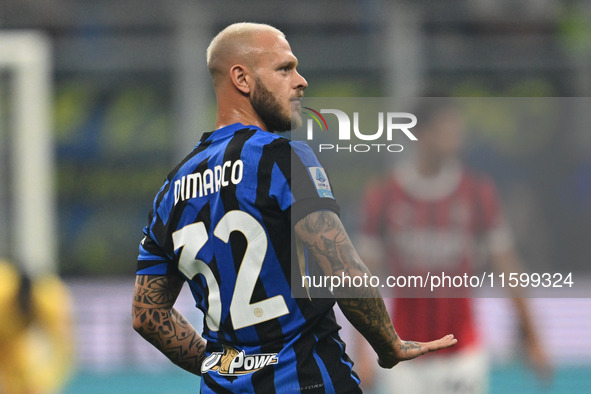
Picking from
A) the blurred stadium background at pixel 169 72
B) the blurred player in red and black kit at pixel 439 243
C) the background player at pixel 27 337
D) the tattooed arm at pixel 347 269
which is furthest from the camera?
the blurred stadium background at pixel 169 72

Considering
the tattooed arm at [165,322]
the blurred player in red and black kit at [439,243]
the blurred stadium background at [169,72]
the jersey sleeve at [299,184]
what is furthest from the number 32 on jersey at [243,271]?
the blurred stadium background at [169,72]

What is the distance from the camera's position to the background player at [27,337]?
6977 mm

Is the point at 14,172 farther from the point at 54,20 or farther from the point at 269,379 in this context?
the point at 269,379

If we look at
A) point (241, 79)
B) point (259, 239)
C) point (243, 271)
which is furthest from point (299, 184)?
point (241, 79)

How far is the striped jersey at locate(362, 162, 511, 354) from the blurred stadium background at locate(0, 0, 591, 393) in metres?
6.11

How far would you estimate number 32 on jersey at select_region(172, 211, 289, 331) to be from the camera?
2.56 m

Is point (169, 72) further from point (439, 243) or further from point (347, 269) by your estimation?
point (347, 269)

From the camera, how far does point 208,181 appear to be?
8.67 ft

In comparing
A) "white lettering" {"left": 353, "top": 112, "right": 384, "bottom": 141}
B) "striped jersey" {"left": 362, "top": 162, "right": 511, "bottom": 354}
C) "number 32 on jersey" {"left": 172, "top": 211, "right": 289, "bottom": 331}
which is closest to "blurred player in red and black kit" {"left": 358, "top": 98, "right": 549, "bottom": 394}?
"striped jersey" {"left": 362, "top": 162, "right": 511, "bottom": 354}

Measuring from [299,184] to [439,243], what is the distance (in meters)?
2.19

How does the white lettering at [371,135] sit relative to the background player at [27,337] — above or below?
above

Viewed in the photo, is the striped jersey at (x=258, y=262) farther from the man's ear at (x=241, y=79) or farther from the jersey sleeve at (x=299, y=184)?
the man's ear at (x=241, y=79)

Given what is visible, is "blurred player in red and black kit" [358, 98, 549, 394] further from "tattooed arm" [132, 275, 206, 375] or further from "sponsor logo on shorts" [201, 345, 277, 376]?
"sponsor logo on shorts" [201, 345, 277, 376]

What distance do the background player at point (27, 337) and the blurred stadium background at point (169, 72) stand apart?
126 inches
